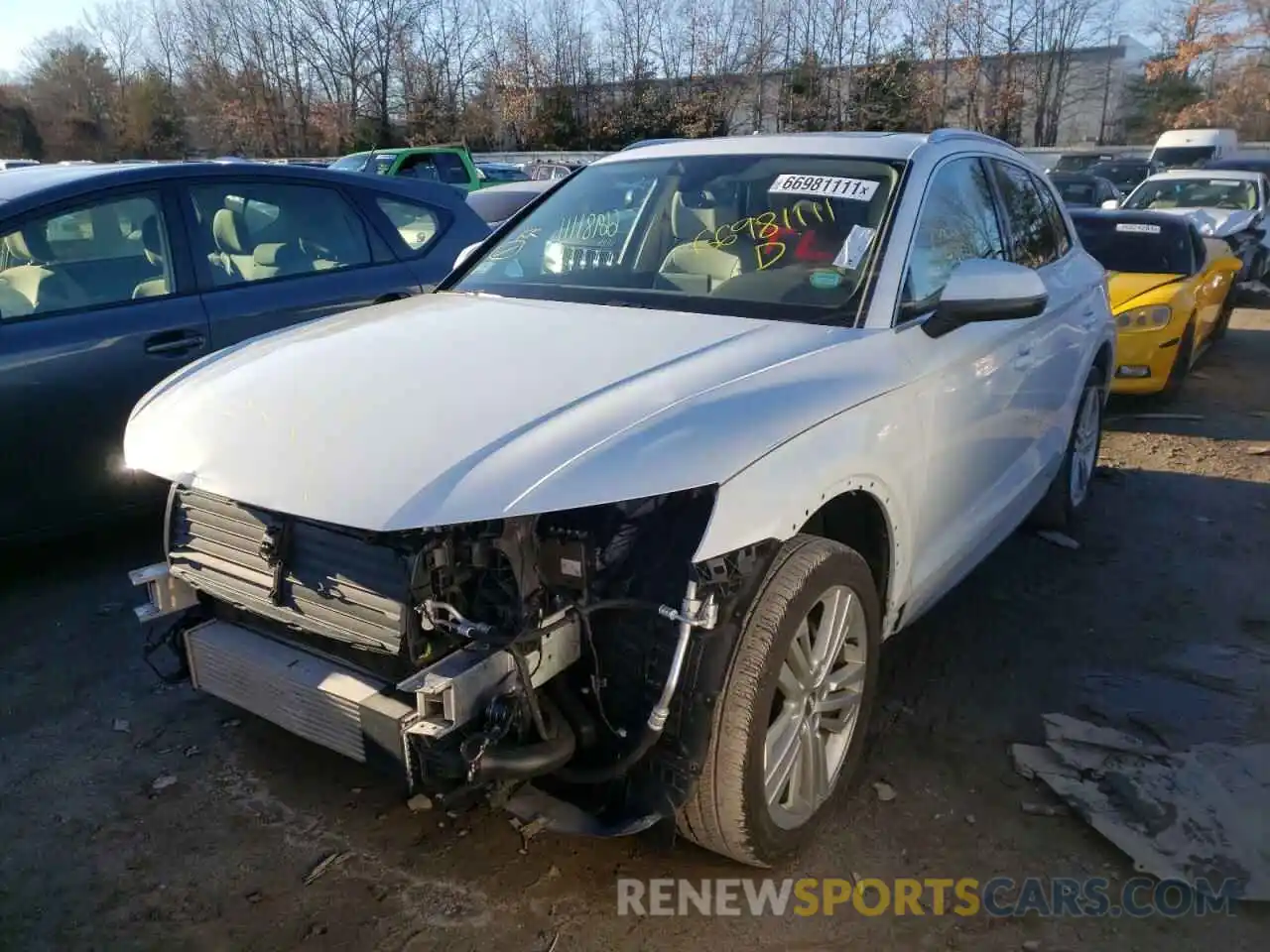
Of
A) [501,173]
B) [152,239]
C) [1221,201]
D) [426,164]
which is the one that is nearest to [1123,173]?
[1221,201]

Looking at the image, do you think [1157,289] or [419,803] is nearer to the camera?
[419,803]

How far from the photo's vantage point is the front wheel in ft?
16.3

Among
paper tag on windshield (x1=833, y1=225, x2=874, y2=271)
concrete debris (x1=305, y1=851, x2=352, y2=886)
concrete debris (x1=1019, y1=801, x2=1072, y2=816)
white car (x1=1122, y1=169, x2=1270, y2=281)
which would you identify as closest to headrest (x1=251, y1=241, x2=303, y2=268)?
paper tag on windshield (x1=833, y1=225, x2=874, y2=271)

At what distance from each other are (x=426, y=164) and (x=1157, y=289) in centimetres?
1322

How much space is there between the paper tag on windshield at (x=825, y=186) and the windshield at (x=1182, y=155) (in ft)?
75.4

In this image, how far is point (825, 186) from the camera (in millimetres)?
3482

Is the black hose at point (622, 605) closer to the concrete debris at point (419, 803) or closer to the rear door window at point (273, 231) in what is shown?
the concrete debris at point (419, 803)

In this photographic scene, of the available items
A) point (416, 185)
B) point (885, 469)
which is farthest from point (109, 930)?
point (416, 185)

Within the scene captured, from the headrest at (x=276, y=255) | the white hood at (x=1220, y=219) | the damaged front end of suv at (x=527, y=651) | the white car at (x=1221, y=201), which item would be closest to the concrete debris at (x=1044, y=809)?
the damaged front end of suv at (x=527, y=651)

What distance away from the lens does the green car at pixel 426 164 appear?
17172mm

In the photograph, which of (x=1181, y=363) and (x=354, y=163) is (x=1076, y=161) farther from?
(x=1181, y=363)

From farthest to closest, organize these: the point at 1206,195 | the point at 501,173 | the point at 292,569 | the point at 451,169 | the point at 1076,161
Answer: the point at 1076,161 < the point at 501,173 < the point at 451,169 < the point at 1206,195 < the point at 292,569

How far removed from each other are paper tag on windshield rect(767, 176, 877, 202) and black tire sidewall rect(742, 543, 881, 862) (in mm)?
1297

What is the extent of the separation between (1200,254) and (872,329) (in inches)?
274
